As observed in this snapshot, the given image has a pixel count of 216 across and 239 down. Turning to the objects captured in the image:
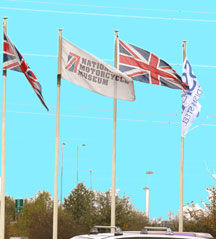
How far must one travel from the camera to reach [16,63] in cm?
2669

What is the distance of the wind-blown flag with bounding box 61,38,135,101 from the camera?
25312mm

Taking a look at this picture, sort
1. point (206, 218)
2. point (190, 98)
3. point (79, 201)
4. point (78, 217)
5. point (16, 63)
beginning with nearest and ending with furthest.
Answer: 1. point (16, 63)
2. point (190, 98)
3. point (206, 218)
4. point (78, 217)
5. point (79, 201)

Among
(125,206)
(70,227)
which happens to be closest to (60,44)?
(70,227)

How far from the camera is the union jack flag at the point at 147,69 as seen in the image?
26.7 m

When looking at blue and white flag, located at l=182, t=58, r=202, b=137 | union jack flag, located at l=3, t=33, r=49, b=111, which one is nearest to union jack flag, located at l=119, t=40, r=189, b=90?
blue and white flag, located at l=182, t=58, r=202, b=137

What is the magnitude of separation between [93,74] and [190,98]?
Result: 601 centimetres

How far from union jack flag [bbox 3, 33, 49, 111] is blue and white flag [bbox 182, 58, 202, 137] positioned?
24.2ft

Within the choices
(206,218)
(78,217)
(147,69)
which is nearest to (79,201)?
(78,217)

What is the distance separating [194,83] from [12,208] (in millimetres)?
77710

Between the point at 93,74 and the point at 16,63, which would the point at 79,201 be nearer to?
the point at 16,63

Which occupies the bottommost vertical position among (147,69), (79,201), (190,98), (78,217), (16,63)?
(78,217)

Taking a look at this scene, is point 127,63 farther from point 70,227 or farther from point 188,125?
point 70,227

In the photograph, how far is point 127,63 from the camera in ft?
88.4

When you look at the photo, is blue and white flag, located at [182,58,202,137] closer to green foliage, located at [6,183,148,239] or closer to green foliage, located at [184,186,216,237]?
green foliage, located at [184,186,216,237]
